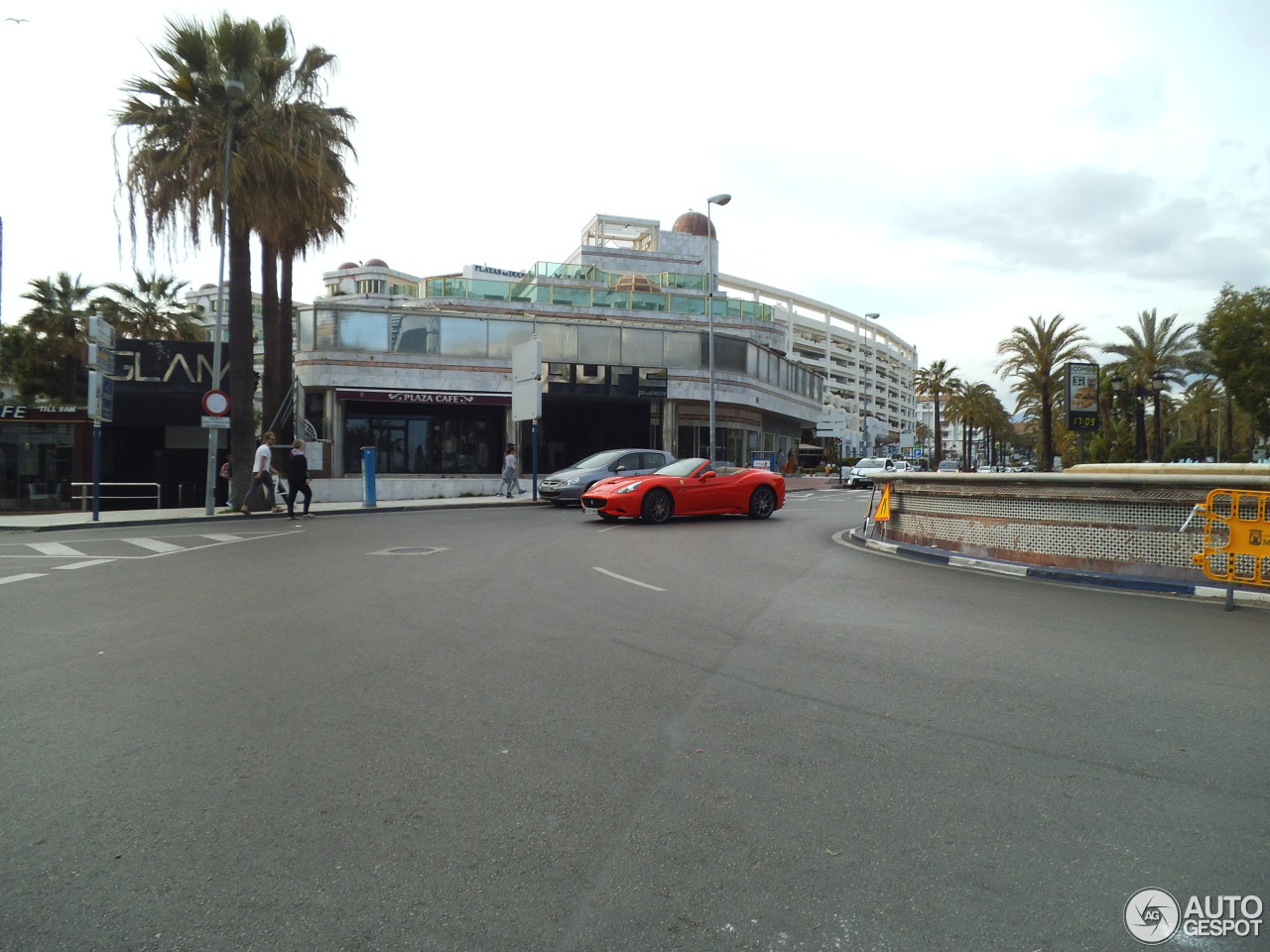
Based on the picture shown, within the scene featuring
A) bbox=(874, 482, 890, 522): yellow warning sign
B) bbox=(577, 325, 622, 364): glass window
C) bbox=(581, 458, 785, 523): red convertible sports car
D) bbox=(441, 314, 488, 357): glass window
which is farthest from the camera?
bbox=(577, 325, 622, 364): glass window

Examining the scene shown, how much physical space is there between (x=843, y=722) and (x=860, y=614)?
343 cm

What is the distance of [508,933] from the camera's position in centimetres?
260

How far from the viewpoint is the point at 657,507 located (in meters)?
17.8

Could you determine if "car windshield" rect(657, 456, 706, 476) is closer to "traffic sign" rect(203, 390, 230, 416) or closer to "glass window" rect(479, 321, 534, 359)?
"traffic sign" rect(203, 390, 230, 416)

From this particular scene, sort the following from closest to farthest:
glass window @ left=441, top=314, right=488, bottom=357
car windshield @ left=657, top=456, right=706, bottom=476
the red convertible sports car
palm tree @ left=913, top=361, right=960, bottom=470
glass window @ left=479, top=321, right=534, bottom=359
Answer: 1. the red convertible sports car
2. car windshield @ left=657, top=456, right=706, bottom=476
3. glass window @ left=441, top=314, right=488, bottom=357
4. glass window @ left=479, top=321, right=534, bottom=359
5. palm tree @ left=913, top=361, right=960, bottom=470

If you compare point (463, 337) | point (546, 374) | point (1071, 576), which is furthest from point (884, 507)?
point (463, 337)

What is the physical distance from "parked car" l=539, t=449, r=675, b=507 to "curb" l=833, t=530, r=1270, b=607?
9813 millimetres

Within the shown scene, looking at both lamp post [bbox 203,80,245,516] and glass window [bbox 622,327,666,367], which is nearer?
lamp post [bbox 203,80,245,516]

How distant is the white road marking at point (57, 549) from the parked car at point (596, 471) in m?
11.6

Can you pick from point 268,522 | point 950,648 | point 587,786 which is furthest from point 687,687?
point 268,522

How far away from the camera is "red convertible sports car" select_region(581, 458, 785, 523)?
17.6 m

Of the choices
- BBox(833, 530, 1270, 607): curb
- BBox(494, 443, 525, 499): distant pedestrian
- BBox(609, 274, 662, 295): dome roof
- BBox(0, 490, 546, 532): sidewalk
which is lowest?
BBox(833, 530, 1270, 607): curb

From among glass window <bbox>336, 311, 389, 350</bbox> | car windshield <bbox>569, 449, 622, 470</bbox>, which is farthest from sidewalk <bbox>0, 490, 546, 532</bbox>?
glass window <bbox>336, 311, 389, 350</bbox>

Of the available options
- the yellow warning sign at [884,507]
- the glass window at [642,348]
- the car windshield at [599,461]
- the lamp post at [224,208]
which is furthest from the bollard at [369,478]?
the glass window at [642,348]
